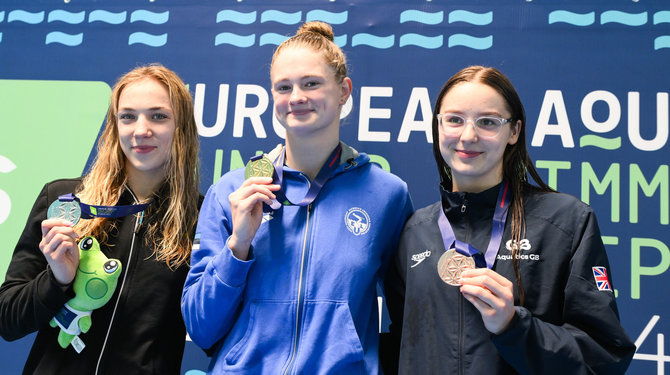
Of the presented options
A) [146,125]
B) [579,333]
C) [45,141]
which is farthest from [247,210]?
[45,141]

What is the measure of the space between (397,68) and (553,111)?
2.89 ft

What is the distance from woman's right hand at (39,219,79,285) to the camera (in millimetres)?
1890

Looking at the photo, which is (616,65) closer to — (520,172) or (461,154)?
(520,172)

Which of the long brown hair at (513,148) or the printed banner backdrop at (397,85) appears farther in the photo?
the printed banner backdrop at (397,85)

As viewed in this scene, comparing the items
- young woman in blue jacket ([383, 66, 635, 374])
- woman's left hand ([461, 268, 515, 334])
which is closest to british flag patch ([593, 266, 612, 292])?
young woman in blue jacket ([383, 66, 635, 374])

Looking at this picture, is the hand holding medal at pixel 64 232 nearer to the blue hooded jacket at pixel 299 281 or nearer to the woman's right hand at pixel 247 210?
the blue hooded jacket at pixel 299 281

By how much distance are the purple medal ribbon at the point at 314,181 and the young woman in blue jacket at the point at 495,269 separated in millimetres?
363

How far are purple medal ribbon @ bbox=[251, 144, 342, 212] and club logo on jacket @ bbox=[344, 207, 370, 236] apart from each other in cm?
14

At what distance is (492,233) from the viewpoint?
177 cm

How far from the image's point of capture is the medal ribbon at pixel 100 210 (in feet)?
6.60

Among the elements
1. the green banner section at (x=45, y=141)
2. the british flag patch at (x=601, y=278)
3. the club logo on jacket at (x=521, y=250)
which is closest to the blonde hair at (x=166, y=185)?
the green banner section at (x=45, y=141)

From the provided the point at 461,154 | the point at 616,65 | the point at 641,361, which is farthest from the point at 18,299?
the point at 616,65

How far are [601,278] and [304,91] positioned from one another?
1156 mm

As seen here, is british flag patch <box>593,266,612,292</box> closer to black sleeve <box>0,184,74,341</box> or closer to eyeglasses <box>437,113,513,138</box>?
eyeglasses <box>437,113,513,138</box>
